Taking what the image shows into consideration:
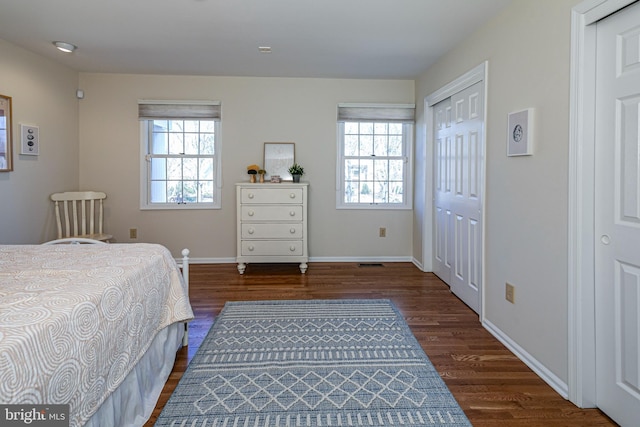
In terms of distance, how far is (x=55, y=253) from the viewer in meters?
2.10

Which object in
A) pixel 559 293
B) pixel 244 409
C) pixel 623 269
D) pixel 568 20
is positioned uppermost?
→ pixel 568 20

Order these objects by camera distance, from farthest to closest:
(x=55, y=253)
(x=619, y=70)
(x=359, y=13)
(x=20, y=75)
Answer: (x=20, y=75) → (x=359, y=13) → (x=55, y=253) → (x=619, y=70)

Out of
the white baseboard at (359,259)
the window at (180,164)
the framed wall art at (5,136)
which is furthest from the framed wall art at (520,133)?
the framed wall art at (5,136)

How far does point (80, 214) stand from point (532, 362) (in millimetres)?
4703

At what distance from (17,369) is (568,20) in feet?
8.65

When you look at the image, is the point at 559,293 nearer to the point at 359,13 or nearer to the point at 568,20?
the point at 568,20

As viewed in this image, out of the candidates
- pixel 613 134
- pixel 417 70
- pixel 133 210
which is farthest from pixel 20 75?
pixel 613 134

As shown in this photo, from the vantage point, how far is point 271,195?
440cm

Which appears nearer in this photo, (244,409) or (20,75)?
(244,409)

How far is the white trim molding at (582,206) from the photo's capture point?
1855mm

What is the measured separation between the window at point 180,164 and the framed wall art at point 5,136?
1386 millimetres

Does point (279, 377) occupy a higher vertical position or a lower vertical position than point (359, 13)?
lower

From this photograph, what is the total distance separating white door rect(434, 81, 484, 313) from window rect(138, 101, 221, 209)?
8.73ft

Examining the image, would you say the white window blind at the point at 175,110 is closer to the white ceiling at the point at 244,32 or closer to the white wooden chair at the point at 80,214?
the white ceiling at the point at 244,32
